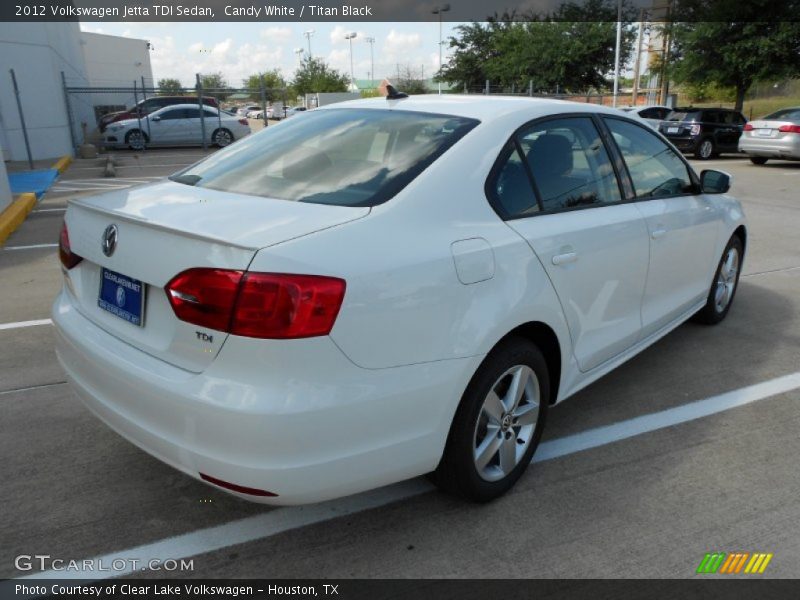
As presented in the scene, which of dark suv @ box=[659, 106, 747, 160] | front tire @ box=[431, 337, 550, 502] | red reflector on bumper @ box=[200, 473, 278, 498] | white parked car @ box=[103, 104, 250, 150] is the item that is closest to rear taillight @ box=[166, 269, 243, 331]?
red reflector on bumper @ box=[200, 473, 278, 498]

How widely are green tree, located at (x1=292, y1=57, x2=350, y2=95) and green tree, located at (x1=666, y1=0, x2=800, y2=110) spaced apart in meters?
44.1

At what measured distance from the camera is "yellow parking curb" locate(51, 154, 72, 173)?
638 inches

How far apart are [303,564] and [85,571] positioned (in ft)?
2.66

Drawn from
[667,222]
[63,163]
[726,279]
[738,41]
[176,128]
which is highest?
[738,41]

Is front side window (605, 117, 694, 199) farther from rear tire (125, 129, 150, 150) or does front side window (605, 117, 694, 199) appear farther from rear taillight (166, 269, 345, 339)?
rear tire (125, 129, 150, 150)

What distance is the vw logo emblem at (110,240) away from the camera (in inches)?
96.3

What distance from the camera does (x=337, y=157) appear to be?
2877 mm

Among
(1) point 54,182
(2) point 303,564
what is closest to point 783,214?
(2) point 303,564

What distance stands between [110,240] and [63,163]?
1695 centimetres

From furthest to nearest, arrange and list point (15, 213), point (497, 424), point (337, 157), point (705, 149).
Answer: point (705, 149)
point (15, 213)
point (337, 157)
point (497, 424)

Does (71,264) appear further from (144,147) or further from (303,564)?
(144,147)

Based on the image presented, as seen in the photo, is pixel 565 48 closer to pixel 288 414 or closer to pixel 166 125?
pixel 166 125

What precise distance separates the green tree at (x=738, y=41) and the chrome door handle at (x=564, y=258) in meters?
25.1

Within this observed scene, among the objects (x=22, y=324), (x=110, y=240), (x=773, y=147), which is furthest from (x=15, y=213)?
(x=773, y=147)
